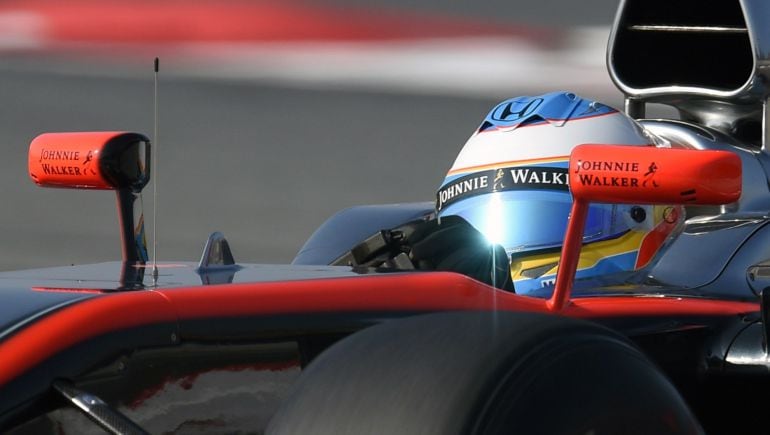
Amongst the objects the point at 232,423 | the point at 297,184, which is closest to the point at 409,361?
the point at 232,423

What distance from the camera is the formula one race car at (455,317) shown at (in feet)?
5.46

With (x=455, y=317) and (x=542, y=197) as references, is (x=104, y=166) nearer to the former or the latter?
(x=542, y=197)

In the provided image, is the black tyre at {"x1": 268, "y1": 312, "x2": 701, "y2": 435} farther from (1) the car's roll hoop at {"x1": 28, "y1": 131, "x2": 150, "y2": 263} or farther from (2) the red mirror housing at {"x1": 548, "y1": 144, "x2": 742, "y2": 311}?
(1) the car's roll hoop at {"x1": 28, "y1": 131, "x2": 150, "y2": 263}

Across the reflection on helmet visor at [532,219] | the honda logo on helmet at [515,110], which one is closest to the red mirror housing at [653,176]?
the reflection on helmet visor at [532,219]

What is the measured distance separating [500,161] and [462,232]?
18.4 inches

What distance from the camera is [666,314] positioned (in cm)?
266

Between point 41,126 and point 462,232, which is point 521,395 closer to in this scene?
point 462,232

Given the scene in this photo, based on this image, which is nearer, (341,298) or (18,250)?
(341,298)

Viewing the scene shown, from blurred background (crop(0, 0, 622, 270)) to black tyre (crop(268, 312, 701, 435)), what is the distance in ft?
18.9

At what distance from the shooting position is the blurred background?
8.18 m

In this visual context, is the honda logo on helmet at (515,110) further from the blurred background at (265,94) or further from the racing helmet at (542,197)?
the blurred background at (265,94)

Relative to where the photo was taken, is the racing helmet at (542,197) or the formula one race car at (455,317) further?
the racing helmet at (542,197)

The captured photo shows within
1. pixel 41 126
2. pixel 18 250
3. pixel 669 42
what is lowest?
pixel 18 250

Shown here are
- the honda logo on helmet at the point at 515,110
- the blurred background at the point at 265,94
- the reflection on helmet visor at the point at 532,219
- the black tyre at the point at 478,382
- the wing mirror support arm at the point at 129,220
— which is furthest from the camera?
the blurred background at the point at 265,94
